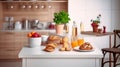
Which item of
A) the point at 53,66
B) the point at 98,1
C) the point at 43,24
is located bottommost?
the point at 53,66

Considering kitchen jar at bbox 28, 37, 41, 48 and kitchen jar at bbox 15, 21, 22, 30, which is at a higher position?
kitchen jar at bbox 15, 21, 22, 30

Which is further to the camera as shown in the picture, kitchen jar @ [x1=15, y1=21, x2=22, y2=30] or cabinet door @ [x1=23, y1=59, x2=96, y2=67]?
kitchen jar @ [x1=15, y1=21, x2=22, y2=30]

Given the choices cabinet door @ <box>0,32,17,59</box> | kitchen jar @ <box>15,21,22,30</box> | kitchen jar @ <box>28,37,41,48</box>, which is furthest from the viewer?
kitchen jar @ <box>15,21,22,30</box>

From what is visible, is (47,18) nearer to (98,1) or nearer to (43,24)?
(43,24)

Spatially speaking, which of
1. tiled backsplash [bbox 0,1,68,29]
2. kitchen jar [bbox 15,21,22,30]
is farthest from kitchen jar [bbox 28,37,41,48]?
tiled backsplash [bbox 0,1,68,29]

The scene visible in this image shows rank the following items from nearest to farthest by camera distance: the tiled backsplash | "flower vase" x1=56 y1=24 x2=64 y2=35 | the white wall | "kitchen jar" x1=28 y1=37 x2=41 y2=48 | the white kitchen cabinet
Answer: the white kitchen cabinet → "kitchen jar" x1=28 y1=37 x2=41 y2=48 → "flower vase" x1=56 y1=24 x2=64 y2=35 → the white wall → the tiled backsplash

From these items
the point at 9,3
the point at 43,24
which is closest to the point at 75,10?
the point at 43,24

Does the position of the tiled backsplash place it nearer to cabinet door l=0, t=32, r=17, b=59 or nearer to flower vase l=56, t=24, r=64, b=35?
cabinet door l=0, t=32, r=17, b=59

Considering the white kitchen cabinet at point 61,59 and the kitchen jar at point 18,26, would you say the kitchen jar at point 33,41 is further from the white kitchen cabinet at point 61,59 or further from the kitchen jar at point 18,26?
the kitchen jar at point 18,26

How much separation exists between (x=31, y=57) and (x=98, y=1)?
3.93 m

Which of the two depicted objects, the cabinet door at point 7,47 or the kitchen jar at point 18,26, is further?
the kitchen jar at point 18,26

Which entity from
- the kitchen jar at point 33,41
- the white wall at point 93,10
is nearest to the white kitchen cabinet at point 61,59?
the kitchen jar at point 33,41

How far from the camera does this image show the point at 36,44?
10.5 ft

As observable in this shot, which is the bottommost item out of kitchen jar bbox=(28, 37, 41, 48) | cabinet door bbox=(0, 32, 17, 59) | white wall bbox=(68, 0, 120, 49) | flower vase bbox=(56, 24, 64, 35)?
cabinet door bbox=(0, 32, 17, 59)
